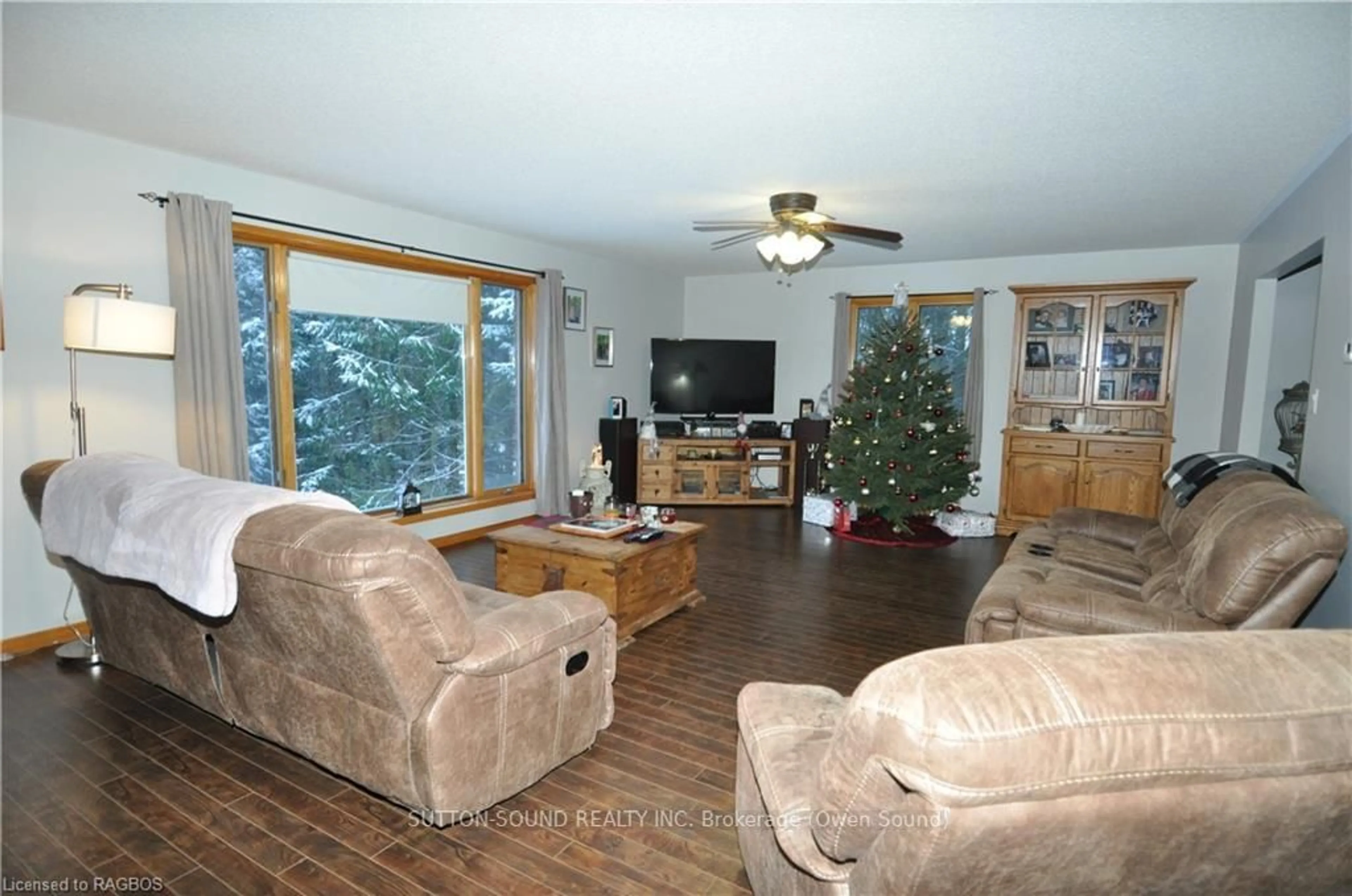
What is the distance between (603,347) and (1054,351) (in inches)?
166

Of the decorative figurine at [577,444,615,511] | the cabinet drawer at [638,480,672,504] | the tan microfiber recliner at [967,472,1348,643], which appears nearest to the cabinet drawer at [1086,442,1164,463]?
the tan microfiber recliner at [967,472,1348,643]

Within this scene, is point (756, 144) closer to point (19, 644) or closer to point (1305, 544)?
point (1305, 544)

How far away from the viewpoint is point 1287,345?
4.53 m

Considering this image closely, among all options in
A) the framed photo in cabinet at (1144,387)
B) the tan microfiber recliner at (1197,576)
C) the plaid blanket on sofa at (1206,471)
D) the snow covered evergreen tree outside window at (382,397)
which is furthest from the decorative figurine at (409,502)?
the framed photo in cabinet at (1144,387)

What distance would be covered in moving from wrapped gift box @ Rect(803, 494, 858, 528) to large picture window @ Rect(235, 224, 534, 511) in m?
2.61

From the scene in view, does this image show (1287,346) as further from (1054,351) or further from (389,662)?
(389,662)

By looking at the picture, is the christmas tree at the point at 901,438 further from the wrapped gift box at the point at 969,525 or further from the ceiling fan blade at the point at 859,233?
the ceiling fan blade at the point at 859,233

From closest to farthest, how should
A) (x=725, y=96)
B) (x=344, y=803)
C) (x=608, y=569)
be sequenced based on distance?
(x=344, y=803) < (x=725, y=96) < (x=608, y=569)

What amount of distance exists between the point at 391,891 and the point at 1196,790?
71.2 inches

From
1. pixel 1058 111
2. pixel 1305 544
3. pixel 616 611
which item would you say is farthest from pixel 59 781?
pixel 1058 111

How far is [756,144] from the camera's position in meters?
3.18

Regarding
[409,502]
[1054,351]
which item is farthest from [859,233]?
[409,502]

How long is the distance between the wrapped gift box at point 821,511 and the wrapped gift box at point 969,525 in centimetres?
80

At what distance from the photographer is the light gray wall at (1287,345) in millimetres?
4391
